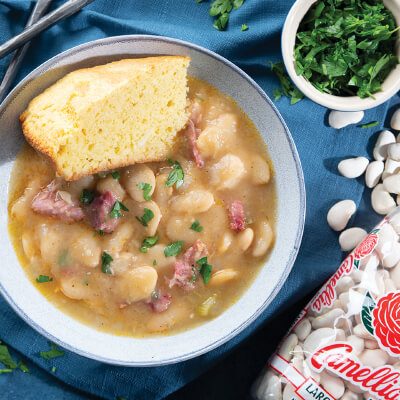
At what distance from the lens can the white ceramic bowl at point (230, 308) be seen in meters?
3.28

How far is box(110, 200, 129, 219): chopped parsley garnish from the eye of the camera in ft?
10.8

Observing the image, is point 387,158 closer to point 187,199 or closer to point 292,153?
point 292,153

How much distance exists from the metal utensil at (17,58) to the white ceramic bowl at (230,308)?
367 mm

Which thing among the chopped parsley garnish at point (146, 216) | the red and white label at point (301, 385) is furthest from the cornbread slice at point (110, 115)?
the red and white label at point (301, 385)

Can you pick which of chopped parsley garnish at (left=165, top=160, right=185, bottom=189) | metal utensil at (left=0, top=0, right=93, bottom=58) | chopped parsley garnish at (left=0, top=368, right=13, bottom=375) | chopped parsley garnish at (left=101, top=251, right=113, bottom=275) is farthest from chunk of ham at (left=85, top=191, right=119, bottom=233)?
chopped parsley garnish at (left=0, top=368, right=13, bottom=375)

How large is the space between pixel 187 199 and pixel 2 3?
1.48 meters

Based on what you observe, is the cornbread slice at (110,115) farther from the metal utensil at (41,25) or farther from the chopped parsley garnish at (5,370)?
the chopped parsley garnish at (5,370)

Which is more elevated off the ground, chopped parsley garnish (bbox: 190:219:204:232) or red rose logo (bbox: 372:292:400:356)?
chopped parsley garnish (bbox: 190:219:204:232)

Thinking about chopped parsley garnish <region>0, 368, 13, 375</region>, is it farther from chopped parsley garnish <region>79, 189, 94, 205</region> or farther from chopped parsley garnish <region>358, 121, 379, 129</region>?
chopped parsley garnish <region>358, 121, 379, 129</region>

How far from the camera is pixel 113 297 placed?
3.38 m

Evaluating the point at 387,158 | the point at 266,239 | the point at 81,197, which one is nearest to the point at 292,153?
the point at 266,239

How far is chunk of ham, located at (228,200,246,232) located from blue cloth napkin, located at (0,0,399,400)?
0.53 m

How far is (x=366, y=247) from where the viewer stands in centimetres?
346

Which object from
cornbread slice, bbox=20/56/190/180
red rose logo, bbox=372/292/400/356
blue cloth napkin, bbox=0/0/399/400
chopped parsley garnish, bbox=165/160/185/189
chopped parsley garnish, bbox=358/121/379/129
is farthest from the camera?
chopped parsley garnish, bbox=358/121/379/129
